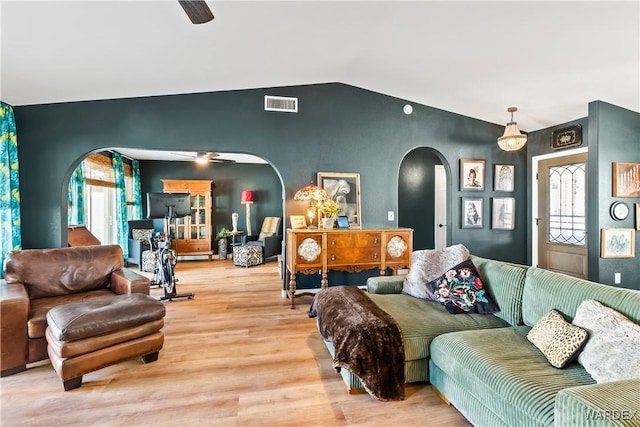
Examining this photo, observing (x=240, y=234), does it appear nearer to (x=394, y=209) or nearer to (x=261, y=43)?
(x=394, y=209)

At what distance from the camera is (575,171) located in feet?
14.8

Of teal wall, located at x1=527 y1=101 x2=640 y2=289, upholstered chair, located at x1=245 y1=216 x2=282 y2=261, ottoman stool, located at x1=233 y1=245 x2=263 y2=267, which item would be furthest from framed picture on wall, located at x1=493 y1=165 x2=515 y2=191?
ottoman stool, located at x1=233 y1=245 x2=263 y2=267

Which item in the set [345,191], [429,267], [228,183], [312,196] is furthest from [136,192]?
[429,267]

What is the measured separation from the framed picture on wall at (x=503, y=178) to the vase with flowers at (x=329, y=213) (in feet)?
9.55

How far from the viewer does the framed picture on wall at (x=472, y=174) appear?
4898 millimetres

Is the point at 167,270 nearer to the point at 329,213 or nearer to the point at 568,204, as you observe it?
the point at 329,213

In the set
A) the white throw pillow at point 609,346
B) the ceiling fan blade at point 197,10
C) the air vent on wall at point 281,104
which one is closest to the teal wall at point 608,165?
the white throw pillow at point 609,346

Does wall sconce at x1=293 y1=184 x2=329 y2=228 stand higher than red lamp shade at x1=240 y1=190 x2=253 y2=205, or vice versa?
red lamp shade at x1=240 y1=190 x2=253 y2=205

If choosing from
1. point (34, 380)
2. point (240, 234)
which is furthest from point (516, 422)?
point (240, 234)

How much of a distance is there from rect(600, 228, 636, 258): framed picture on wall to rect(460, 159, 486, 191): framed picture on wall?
1.65 m

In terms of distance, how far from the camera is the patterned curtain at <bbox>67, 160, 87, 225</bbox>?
512 cm

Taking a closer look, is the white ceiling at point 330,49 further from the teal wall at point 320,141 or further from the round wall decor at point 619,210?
the round wall decor at point 619,210

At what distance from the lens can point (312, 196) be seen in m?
3.94

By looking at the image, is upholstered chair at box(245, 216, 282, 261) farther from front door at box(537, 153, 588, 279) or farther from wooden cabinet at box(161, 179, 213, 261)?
→ front door at box(537, 153, 588, 279)
